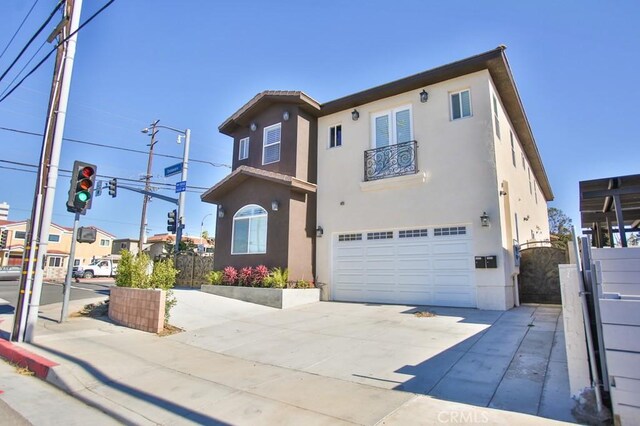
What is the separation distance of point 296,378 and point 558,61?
11579 millimetres

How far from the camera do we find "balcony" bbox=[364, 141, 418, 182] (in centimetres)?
1215

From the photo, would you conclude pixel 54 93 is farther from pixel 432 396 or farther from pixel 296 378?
pixel 432 396

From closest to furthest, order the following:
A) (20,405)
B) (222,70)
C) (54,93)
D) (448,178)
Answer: (20,405)
(54,93)
(448,178)
(222,70)

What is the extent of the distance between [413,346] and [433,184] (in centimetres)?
629

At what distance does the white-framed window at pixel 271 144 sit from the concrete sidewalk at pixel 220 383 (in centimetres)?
773

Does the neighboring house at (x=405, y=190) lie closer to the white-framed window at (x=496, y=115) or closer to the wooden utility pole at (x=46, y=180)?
the white-framed window at (x=496, y=115)

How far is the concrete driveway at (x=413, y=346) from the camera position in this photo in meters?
4.56

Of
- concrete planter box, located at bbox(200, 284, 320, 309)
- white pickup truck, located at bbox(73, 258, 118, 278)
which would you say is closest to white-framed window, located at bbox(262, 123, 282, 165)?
concrete planter box, located at bbox(200, 284, 320, 309)

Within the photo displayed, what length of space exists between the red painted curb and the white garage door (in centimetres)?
875

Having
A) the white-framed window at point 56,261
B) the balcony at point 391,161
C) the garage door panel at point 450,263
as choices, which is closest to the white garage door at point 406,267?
the garage door panel at point 450,263

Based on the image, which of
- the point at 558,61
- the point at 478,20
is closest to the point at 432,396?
the point at 478,20

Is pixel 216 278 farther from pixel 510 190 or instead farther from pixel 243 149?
pixel 510 190

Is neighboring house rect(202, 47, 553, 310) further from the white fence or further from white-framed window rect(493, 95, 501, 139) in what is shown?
the white fence

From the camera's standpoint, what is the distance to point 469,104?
1152 centimetres
